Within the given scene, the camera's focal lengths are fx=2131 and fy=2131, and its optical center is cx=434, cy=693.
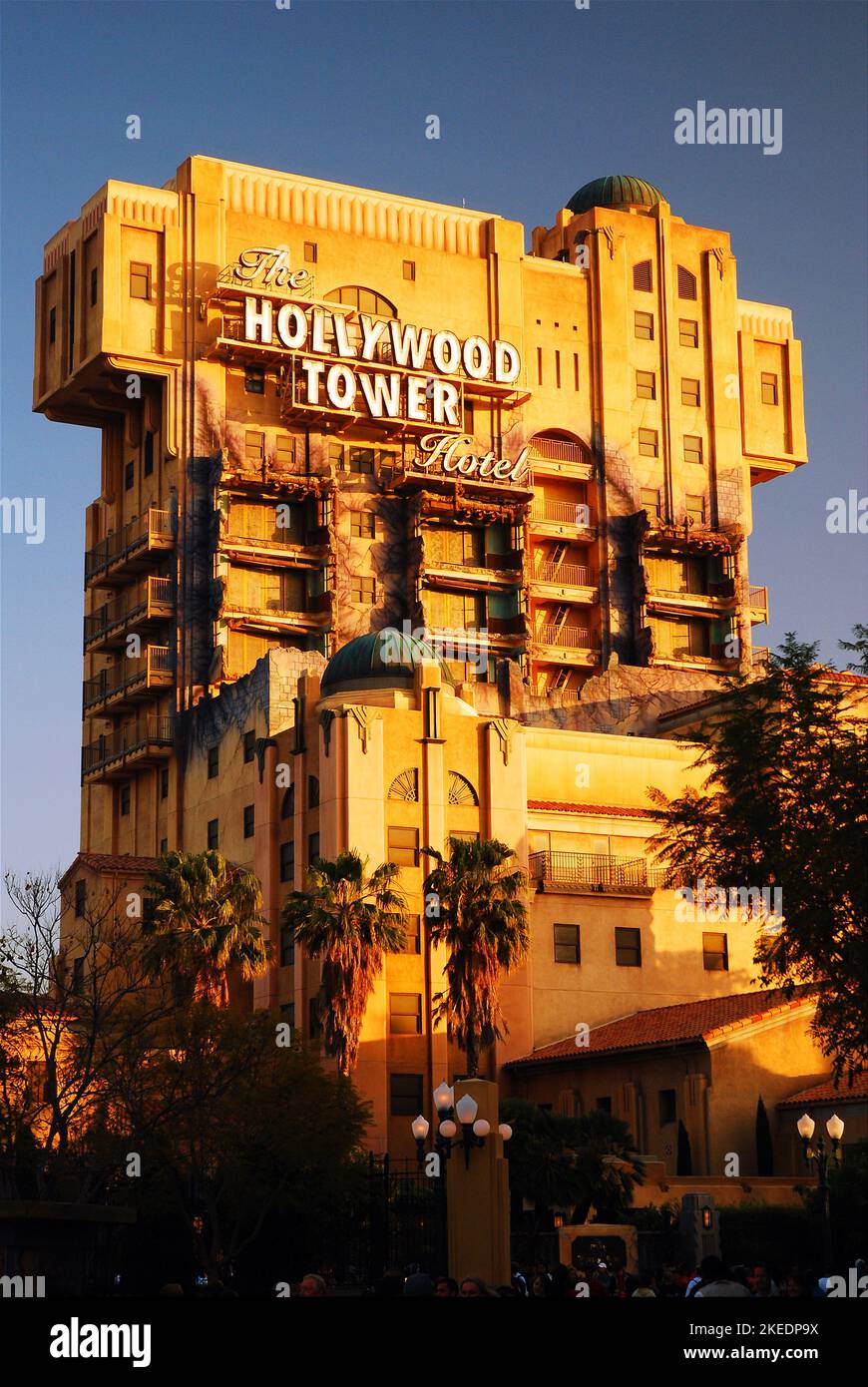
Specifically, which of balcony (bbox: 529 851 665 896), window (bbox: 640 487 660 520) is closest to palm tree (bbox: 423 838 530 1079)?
balcony (bbox: 529 851 665 896)

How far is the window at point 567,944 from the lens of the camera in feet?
246

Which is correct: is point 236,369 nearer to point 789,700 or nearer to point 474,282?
point 474,282

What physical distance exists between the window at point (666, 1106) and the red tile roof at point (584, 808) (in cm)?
1662

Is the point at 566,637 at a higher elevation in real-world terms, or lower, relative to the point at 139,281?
lower

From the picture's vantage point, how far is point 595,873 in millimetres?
78750

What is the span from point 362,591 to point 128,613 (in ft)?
37.3

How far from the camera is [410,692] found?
76.8m

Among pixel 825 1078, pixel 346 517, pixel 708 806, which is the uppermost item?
pixel 346 517

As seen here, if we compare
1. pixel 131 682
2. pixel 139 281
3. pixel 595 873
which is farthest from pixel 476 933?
pixel 139 281

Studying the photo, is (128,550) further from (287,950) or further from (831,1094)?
(831,1094)

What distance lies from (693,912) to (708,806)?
34987 mm

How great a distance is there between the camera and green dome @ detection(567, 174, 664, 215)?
123 m

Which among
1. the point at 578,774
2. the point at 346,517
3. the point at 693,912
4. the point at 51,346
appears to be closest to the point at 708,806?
the point at 693,912
